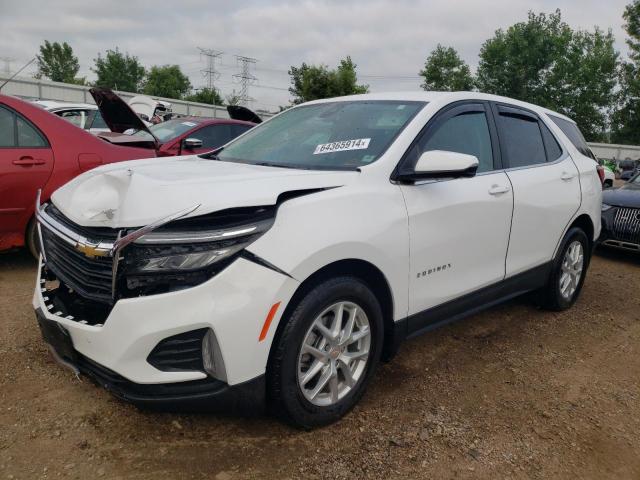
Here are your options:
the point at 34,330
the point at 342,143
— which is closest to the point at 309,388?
the point at 342,143

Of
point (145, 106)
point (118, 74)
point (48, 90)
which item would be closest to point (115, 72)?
point (118, 74)

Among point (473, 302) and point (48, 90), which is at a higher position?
point (48, 90)

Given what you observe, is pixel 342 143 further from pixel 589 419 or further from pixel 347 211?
pixel 589 419

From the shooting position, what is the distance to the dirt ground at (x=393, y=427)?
7.45 ft

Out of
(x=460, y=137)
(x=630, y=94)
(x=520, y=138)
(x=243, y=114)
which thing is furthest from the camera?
(x=630, y=94)

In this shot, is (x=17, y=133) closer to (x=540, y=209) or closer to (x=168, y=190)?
(x=168, y=190)

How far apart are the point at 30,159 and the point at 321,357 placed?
3369 millimetres

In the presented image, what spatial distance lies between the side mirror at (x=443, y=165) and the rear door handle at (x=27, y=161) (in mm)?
3348

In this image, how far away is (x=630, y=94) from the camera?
4191 cm

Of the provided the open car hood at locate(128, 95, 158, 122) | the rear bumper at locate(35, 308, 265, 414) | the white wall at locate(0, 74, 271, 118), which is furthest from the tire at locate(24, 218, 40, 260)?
the white wall at locate(0, 74, 271, 118)

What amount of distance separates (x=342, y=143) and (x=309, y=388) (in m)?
1.35

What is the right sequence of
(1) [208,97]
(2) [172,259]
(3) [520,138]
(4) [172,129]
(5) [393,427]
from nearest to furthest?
(2) [172,259]
(5) [393,427]
(3) [520,138]
(4) [172,129]
(1) [208,97]

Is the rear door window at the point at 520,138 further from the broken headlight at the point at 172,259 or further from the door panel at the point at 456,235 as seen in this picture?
the broken headlight at the point at 172,259

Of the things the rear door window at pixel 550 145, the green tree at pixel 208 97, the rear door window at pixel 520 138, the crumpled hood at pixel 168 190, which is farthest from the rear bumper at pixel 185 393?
the green tree at pixel 208 97
